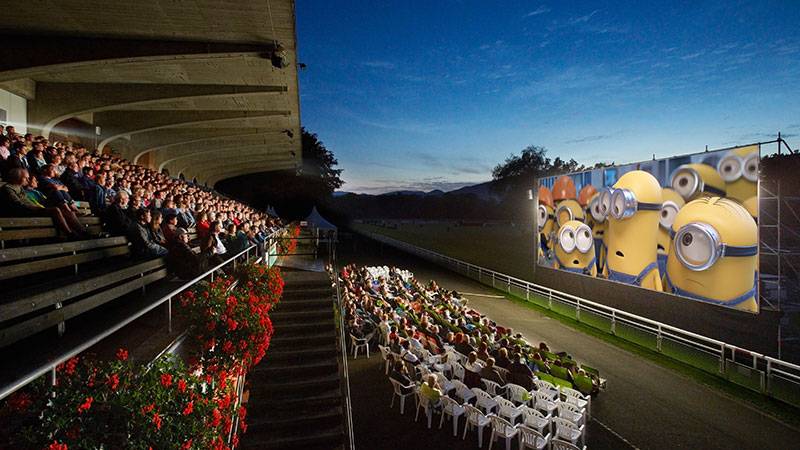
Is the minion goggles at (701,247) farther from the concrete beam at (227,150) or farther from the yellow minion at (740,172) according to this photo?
the concrete beam at (227,150)

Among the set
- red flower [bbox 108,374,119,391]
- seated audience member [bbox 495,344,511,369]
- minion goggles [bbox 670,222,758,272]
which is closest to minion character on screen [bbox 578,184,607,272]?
minion goggles [bbox 670,222,758,272]

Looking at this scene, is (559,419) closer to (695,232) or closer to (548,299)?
(695,232)

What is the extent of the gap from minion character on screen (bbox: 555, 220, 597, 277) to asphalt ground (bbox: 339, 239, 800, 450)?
3.85 metres

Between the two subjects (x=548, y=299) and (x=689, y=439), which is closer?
(x=689, y=439)

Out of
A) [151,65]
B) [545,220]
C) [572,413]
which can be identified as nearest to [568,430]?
[572,413]

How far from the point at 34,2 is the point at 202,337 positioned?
10.2m

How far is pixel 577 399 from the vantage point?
7.91 meters

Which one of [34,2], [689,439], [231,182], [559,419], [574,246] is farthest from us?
[231,182]

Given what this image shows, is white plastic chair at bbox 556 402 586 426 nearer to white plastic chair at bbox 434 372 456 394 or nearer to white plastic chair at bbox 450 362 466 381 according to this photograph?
white plastic chair at bbox 434 372 456 394

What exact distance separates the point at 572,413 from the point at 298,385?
5940 millimetres

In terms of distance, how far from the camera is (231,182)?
4841 centimetres

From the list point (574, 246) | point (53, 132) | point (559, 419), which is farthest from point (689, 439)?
point (53, 132)

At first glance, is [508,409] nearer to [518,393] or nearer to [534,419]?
[534,419]

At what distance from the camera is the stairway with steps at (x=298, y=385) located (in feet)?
24.8
